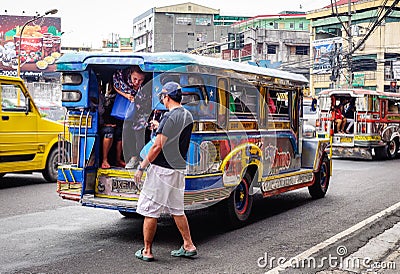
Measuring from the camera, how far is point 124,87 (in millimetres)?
7973

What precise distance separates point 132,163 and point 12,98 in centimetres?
520

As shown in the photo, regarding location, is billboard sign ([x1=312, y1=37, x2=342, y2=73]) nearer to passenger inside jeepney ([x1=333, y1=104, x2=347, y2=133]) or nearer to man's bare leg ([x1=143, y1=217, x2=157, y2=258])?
passenger inside jeepney ([x1=333, y1=104, x2=347, y2=133])

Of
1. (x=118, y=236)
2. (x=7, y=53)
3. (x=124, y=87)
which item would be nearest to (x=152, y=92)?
(x=124, y=87)

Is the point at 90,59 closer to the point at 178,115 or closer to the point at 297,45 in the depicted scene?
the point at 178,115

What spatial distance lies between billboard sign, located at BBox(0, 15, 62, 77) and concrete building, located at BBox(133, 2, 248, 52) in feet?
49.6

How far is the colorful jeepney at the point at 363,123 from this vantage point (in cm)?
2042

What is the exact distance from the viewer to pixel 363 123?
20484mm

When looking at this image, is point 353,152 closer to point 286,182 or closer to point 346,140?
point 346,140

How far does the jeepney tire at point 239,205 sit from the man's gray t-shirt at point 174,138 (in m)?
1.77

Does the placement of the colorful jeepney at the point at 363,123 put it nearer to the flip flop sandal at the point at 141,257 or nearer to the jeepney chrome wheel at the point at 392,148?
the jeepney chrome wheel at the point at 392,148

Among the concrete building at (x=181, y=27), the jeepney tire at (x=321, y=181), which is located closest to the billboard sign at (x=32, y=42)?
the concrete building at (x=181, y=27)

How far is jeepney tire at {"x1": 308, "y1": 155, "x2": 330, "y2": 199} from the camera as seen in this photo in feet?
36.6

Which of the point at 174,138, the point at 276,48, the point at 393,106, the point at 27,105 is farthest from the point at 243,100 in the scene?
the point at 276,48

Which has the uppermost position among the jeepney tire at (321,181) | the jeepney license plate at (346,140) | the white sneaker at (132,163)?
the white sneaker at (132,163)
